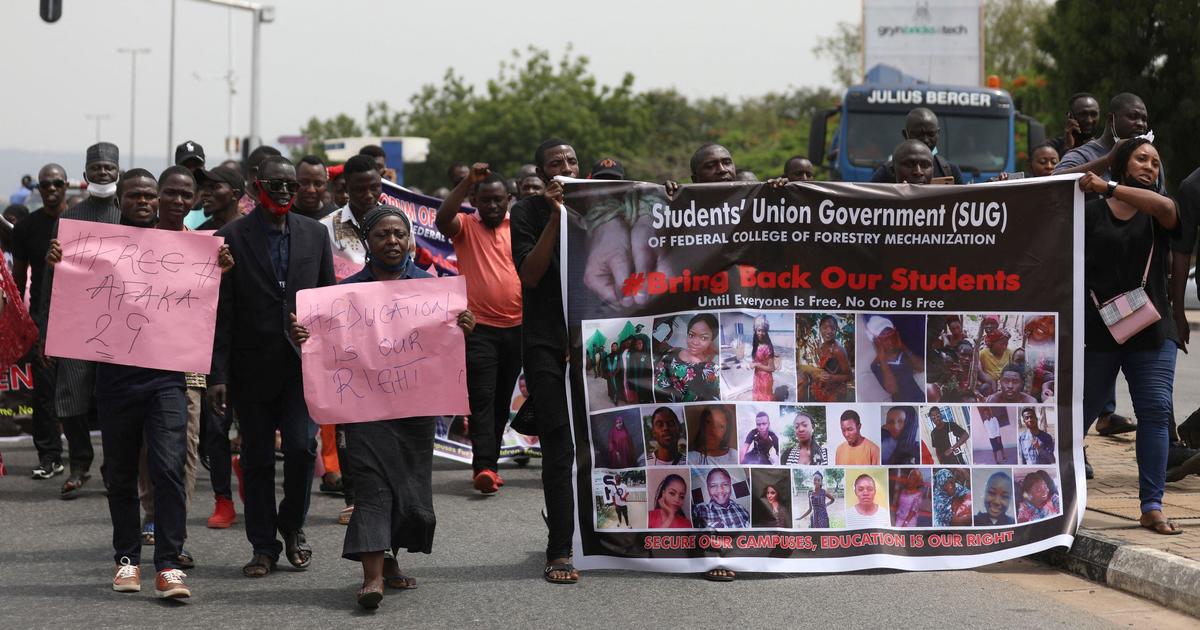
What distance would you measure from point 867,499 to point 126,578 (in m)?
3.30

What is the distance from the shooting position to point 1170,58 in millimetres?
27391

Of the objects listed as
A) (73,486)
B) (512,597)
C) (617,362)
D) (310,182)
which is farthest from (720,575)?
(73,486)

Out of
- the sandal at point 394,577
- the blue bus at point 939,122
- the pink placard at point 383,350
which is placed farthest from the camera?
the blue bus at point 939,122

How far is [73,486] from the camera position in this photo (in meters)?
9.20

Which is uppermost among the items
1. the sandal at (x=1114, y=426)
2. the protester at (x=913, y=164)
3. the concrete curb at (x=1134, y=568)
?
the protester at (x=913, y=164)

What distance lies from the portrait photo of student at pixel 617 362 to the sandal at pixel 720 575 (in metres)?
0.81

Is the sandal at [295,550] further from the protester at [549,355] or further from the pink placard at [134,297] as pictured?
the protester at [549,355]

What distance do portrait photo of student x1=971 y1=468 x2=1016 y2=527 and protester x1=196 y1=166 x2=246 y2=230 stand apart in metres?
5.13

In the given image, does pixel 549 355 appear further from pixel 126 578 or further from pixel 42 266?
pixel 42 266

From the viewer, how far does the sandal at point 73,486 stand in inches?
362

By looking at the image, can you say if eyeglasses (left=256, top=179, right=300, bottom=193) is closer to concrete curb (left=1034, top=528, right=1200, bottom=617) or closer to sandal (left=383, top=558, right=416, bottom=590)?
sandal (left=383, top=558, right=416, bottom=590)

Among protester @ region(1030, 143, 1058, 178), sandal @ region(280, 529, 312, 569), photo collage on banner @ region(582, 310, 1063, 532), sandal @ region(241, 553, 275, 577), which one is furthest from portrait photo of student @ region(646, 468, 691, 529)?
protester @ region(1030, 143, 1058, 178)

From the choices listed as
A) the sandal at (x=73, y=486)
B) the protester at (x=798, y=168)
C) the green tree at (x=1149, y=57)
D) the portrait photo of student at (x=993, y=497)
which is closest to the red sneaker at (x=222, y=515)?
the sandal at (x=73, y=486)

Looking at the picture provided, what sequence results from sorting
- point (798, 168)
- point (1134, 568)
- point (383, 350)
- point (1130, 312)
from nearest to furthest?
point (1134, 568)
point (383, 350)
point (1130, 312)
point (798, 168)
